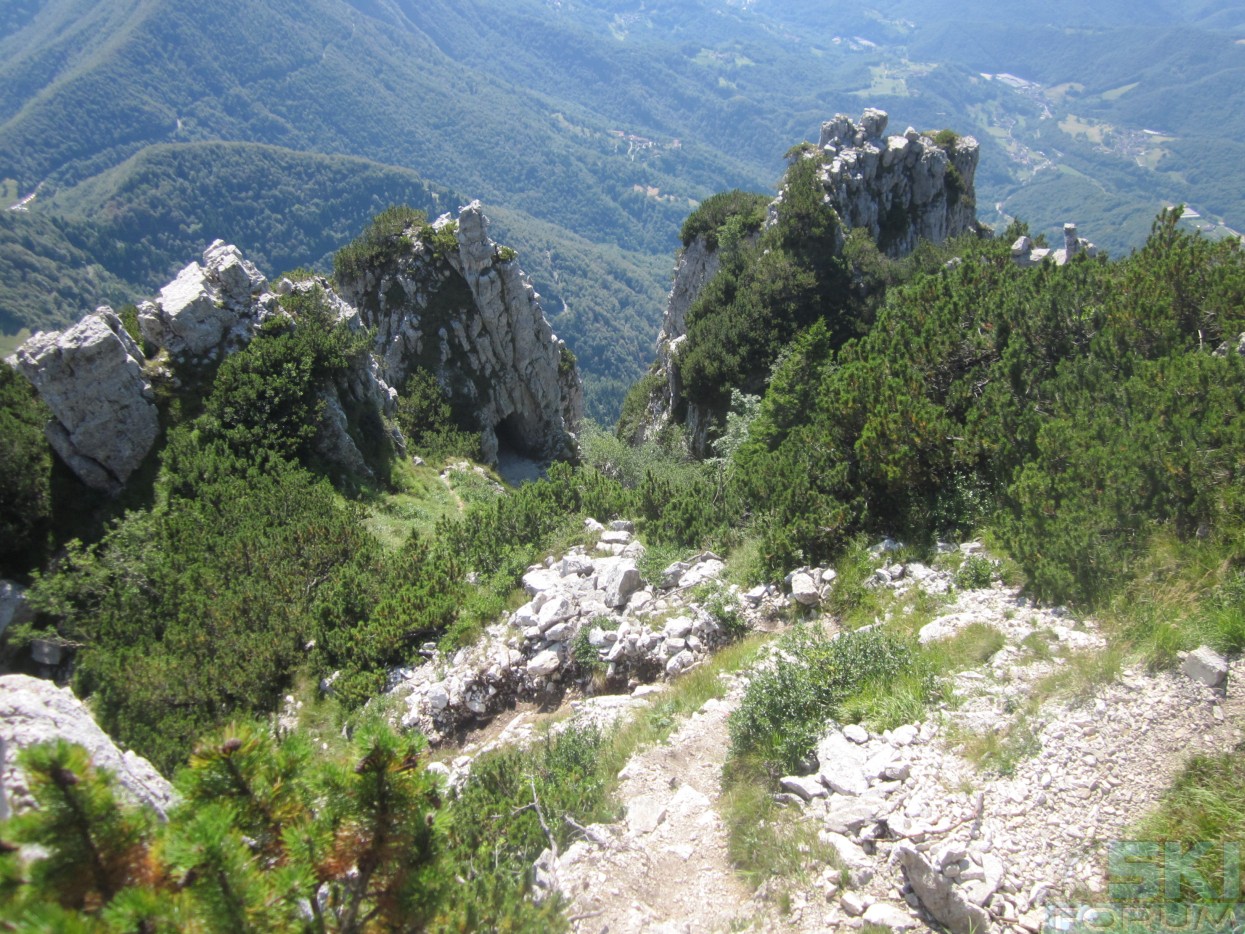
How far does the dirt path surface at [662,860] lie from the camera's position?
A: 21.2 ft

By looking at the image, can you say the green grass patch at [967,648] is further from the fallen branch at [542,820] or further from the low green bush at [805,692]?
the fallen branch at [542,820]

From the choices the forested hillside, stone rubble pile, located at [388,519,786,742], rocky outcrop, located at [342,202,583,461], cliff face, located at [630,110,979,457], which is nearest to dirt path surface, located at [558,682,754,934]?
the forested hillside

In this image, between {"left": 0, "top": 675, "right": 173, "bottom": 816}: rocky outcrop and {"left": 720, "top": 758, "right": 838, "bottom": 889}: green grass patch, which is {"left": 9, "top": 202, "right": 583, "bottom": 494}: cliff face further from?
{"left": 720, "top": 758, "right": 838, "bottom": 889}: green grass patch

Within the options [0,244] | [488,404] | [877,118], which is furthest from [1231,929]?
[0,244]

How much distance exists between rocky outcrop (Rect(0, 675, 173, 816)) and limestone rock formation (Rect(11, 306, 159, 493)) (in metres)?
13.9

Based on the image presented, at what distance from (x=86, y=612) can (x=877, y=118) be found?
51051mm

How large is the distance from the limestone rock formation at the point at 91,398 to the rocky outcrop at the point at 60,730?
45.8ft

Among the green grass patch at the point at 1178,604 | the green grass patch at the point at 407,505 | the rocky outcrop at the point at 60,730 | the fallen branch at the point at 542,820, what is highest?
the green grass patch at the point at 1178,604

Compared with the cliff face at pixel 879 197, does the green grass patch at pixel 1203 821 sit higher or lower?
lower

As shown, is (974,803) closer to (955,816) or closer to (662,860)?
(955,816)

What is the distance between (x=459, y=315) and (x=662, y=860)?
3133 centimetres

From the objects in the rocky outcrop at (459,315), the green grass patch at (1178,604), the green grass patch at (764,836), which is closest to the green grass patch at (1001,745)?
the green grass patch at (1178,604)

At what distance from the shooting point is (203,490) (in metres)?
17.2

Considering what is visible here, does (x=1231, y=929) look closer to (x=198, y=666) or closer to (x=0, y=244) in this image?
(x=198, y=666)
